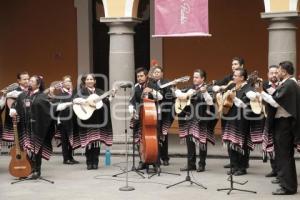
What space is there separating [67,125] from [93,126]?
78 cm

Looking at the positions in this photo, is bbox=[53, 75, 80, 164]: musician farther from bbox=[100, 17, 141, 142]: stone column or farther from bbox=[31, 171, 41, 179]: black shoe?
bbox=[100, 17, 141, 142]: stone column

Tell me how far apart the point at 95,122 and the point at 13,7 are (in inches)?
288

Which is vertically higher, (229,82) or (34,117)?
(229,82)

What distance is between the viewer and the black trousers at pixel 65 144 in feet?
41.3

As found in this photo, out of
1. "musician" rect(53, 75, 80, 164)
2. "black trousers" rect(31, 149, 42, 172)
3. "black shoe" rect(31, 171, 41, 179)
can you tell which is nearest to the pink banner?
"musician" rect(53, 75, 80, 164)

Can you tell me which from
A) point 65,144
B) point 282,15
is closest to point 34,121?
point 65,144

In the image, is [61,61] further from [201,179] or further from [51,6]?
[201,179]

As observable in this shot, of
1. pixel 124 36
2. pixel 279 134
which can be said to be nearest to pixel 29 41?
pixel 124 36

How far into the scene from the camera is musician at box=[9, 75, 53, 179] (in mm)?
10852

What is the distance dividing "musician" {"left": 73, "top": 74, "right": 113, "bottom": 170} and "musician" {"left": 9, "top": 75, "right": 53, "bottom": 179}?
0.97 m

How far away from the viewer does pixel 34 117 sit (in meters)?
10.9

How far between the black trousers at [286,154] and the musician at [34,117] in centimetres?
398

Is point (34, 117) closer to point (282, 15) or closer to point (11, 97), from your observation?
point (11, 97)

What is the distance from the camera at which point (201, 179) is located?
35.4 ft
